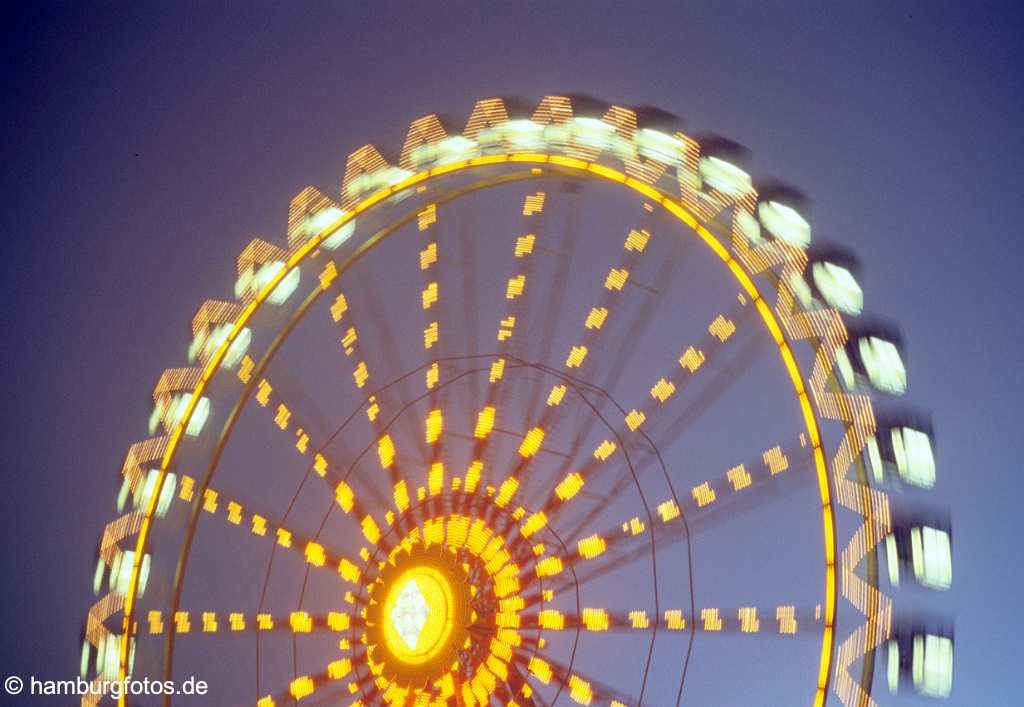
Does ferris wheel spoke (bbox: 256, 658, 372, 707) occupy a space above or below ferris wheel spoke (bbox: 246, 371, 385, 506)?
below

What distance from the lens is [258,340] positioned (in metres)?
6.43

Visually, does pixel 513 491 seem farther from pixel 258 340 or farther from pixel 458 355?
pixel 258 340

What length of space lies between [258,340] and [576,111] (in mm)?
2522

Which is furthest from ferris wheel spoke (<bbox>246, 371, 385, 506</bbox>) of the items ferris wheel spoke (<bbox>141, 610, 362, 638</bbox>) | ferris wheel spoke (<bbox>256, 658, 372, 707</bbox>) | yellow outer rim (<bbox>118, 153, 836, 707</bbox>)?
ferris wheel spoke (<bbox>256, 658, 372, 707</bbox>)

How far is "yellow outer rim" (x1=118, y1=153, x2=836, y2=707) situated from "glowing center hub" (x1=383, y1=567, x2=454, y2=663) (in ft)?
5.11

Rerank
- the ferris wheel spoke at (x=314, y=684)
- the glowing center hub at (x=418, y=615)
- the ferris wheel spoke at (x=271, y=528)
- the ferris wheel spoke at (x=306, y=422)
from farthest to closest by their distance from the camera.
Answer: the ferris wheel spoke at (x=306, y=422) → the ferris wheel spoke at (x=271, y=528) → the ferris wheel spoke at (x=314, y=684) → the glowing center hub at (x=418, y=615)

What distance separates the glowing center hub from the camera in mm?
5727

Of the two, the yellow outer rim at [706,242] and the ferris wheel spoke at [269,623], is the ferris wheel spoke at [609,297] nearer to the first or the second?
the yellow outer rim at [706,242]

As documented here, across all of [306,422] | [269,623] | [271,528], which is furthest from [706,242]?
[269,623]

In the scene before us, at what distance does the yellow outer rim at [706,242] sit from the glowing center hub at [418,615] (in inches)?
61.3

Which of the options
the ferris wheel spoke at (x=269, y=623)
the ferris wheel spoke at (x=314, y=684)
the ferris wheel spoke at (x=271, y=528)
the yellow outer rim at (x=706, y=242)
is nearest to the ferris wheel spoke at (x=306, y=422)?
the ferris wheel spoke at (x=271, y=528)

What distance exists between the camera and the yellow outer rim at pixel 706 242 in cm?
477

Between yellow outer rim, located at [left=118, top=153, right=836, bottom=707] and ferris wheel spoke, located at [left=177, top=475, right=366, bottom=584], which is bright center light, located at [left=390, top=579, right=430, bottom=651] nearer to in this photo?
ferris wheel spoke, located at [left=177, top=475, right=366, bottom=584]

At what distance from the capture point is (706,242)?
5.63 meters
